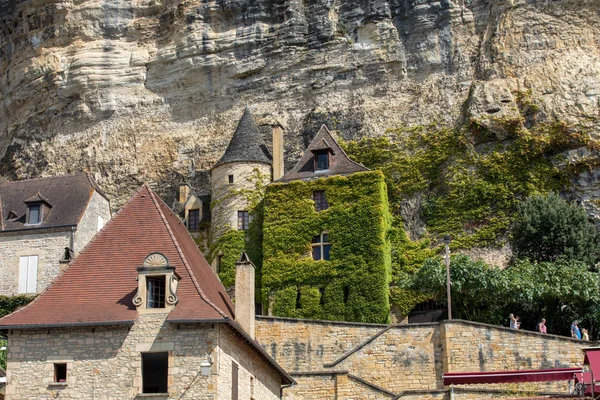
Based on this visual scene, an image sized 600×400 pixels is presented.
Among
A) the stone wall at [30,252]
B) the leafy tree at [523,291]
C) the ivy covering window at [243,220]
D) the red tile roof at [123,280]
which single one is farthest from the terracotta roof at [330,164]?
the red tile roof at [123,280]

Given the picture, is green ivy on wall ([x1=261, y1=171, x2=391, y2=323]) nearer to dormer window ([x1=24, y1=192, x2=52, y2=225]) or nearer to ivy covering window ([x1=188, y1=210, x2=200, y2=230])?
ivy covering window ([x1=188, y1=210, x2=200, y2=230])

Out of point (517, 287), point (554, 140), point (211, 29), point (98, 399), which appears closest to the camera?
point (98, 399)

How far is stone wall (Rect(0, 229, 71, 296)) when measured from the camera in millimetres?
41531

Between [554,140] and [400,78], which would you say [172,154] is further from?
[554,140]

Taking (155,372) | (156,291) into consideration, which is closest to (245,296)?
(156,291)

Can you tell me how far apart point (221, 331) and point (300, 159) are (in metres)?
20.9

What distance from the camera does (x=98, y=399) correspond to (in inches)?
894

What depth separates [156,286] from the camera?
23.4 m

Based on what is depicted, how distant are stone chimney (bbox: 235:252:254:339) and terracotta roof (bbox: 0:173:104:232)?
57.1ft

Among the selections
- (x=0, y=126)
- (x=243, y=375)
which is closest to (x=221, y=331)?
(x=243, y=375)

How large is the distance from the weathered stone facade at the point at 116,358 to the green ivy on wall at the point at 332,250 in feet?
50.5

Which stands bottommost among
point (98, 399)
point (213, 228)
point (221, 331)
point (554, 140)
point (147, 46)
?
point (98, 399)

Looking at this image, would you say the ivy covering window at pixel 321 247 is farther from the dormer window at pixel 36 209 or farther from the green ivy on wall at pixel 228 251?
the dormer window at pixel 36 209

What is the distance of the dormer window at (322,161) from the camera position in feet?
138
